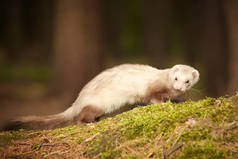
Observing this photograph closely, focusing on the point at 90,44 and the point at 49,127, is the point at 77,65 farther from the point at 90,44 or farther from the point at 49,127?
the point at 49,127

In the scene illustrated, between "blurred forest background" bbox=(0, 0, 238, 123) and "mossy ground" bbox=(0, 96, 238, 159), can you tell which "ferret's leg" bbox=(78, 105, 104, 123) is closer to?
"mossy ground" bbox=(0, 96, 238, 159)

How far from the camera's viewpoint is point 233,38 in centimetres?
980

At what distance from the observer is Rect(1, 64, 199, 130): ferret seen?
18.5 ft

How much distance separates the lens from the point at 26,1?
26.7 metres

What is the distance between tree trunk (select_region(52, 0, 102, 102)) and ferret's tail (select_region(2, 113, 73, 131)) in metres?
5.17

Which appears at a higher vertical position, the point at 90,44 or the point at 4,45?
the point at 4,45

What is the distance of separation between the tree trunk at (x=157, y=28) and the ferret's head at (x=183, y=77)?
521 inches

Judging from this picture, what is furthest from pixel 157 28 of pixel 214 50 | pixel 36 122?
pixel 36 122

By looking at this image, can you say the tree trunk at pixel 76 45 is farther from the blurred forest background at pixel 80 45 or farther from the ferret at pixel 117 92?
the ferret at pixel 117 92

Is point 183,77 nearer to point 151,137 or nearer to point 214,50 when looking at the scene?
point 151,137

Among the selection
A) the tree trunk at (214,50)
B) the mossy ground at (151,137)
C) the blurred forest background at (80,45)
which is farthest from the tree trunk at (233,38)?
the mossy ground at (151,137)

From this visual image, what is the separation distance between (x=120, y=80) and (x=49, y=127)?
1.40 meters

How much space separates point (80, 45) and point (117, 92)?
576 cm

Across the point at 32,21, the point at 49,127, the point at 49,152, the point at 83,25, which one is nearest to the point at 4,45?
the point at 32,21
